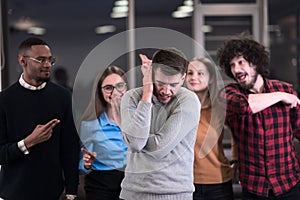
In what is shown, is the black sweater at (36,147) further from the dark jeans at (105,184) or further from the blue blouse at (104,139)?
the blue blouse at (104,139)

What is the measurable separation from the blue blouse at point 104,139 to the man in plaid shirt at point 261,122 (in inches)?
22.0

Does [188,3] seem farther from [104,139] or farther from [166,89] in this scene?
[166,89]

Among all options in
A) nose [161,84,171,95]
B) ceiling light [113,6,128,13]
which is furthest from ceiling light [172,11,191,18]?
nose [161,84,171,95]

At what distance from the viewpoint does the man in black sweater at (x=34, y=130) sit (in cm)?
213

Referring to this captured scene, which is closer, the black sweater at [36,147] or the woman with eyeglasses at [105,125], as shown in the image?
the woman with eyeglasses at [105,125]

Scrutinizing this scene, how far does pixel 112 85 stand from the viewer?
6.14 ft

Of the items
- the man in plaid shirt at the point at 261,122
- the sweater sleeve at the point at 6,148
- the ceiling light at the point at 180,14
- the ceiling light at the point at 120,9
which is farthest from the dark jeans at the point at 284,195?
the ceiling light at the point at 120,9

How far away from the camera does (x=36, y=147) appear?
2160 mm

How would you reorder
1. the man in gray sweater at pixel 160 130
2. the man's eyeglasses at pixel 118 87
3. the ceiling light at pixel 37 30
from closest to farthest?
the man in gray sweater at pixel 160 130, the man's eyeglasses at pixel 118 87, the ceiling light at pixel 37 30

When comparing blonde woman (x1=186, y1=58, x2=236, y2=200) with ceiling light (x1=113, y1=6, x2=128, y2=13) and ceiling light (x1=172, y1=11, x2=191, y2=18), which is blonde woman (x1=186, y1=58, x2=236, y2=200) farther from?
ceiling light (x1=113, y1=6, x2=128, y2=13)

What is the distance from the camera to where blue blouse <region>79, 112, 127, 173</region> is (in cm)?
191

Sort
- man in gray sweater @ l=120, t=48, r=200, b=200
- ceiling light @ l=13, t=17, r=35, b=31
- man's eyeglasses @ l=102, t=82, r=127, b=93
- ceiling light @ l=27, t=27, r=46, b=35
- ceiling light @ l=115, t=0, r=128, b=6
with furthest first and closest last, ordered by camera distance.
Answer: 1. ceiling light @ l=115, t=0, r=128, b=6
2. ceiling light @ l=27, t=27, r=46, b=35
3. ceiling light @ l=13, t=17, r=35, b=31
4. man's eyeglasses @ l=102, t=82, r=127, b=93
5. man in gray sweater @ l=120, t=48, r=200, b=200

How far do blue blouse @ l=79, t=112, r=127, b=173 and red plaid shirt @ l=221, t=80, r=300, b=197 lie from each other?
56 centimetres

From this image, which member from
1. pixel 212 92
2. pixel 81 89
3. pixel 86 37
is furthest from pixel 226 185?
pixel 86 37
